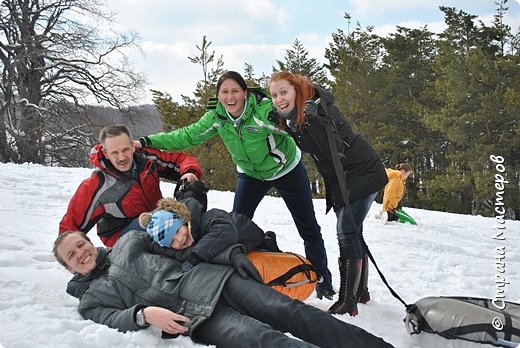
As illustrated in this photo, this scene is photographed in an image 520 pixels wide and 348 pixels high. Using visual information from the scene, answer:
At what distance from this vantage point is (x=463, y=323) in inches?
80.1

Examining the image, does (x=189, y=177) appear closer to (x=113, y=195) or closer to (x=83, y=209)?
(x=113, y=195)

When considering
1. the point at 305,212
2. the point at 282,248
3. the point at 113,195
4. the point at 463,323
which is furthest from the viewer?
the point at 282,248

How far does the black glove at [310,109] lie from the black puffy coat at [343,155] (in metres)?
0.05

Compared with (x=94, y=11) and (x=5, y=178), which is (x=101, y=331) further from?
(x=5, y=178)

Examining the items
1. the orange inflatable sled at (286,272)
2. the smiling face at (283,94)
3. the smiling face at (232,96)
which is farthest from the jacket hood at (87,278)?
the smiling face at (283,94)

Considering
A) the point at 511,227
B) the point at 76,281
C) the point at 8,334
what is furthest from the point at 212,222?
the point at 511,227

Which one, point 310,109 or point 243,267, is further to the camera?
point 310,109

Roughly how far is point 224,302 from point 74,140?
1039cm

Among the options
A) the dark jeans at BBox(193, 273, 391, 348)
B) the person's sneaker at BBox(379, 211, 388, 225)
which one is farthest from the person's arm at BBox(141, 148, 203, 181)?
the person's sneaker at BBox(379, 211, 388, 225)

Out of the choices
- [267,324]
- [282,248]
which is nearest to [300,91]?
[267,324]

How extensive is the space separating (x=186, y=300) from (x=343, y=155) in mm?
1191

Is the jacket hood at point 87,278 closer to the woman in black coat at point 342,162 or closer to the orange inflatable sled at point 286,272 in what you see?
the orange inflatable sled at point 286,272

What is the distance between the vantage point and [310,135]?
2439 mm

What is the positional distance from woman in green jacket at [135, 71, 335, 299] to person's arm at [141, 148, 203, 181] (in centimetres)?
6
